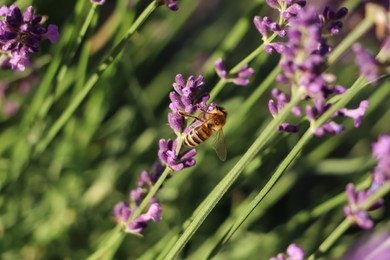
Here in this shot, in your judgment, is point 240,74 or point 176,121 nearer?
point 176,121

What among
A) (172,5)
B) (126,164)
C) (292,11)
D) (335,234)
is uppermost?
(126,164)

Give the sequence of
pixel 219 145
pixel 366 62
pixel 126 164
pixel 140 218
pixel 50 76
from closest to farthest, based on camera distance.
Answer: pixel 366 62
pixel 140 218
pixel 219 145
pixel 50 76
pixel 126 164

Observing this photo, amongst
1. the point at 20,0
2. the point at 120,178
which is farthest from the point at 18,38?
the point at 120,178

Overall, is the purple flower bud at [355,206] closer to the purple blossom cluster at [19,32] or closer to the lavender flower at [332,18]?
the lavender flower at [332,18]

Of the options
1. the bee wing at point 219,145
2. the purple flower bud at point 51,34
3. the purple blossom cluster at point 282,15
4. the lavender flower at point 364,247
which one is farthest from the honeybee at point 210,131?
the lavender flower at point 364,247

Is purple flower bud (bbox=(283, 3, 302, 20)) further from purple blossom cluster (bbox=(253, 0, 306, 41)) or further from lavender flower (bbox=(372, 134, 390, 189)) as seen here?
lavender flower (bbox=(372, 134, 390, 189))

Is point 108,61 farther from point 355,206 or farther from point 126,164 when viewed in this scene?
point 126,164

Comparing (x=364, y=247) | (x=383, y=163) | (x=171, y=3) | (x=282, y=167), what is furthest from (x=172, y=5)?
(x=364, y=247)
